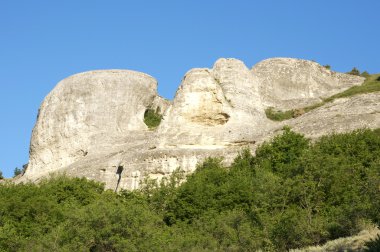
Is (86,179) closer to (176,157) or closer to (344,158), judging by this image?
(176,157)

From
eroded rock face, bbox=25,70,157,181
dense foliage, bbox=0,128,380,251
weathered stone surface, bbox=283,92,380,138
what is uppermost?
eroded rock face, bbox=25,70,157,181

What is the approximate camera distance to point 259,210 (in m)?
39.8

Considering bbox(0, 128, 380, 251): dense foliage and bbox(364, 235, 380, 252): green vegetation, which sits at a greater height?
bbox(0, 128, 380, 251): dense foliage

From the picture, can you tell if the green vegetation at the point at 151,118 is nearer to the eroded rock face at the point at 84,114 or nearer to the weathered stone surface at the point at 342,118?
the eroded rock face at the point at 84,114

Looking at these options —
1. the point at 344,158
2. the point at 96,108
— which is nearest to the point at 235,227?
the point at 344,158

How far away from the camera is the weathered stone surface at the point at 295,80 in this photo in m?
77.2

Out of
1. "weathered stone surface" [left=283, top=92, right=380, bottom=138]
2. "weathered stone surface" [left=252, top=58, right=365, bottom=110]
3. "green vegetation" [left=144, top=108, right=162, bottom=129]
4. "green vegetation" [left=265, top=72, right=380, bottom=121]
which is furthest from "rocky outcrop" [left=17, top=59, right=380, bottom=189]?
"green vegetation" [left=265, top=72, right=380, bottom=121]

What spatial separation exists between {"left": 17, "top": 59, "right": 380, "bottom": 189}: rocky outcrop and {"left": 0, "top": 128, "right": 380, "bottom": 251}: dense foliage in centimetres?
192

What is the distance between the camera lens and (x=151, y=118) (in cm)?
6931

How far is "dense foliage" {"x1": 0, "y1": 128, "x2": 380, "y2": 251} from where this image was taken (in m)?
35.8

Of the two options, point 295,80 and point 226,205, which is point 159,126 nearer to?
point 226,205

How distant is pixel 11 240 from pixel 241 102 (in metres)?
20.9

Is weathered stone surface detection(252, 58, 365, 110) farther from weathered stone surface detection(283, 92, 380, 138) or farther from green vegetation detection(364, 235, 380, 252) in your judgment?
green vegetation detection(364, 235, 380, 252)

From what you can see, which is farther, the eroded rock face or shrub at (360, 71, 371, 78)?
shrub at (360, 71, 371, 78)
